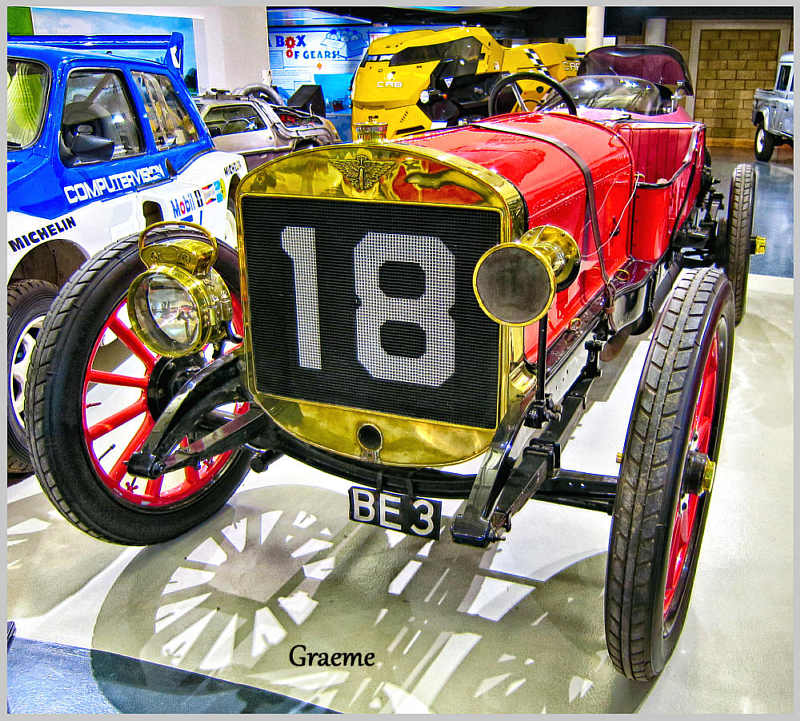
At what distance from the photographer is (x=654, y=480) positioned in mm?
1663

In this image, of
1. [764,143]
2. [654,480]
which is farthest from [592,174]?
[764,143]

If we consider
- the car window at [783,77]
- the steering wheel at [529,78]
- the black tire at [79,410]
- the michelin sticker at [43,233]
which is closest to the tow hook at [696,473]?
the black tire at [79,410]

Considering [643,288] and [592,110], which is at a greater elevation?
[592,110]

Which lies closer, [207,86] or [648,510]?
[648,510]

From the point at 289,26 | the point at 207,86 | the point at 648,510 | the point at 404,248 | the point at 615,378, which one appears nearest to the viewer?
the point at 648,510

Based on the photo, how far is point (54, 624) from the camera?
2.31 meters

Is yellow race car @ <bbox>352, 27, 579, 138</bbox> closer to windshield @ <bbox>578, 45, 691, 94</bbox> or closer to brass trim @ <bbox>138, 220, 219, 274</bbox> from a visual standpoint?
windshield @ <bbox>578, 45, 691, 94</bbox>

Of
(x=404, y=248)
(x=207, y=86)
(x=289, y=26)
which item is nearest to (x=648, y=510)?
(x=404, y=248)

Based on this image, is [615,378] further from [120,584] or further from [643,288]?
[120,584]

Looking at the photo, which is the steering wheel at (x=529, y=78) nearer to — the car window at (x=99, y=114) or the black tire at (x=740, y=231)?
the black tire at (x=740, y=231)

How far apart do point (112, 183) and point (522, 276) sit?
2958 millimetres

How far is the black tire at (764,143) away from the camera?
40.2ft

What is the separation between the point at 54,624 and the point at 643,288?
105 inches

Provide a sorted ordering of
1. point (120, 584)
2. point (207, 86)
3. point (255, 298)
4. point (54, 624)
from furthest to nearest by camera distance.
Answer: point (207, 86) → point (120, 584) → point (54, 624) → point (255, 298)
